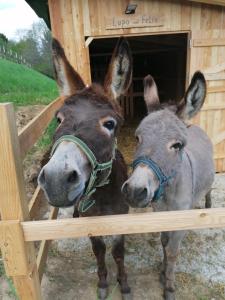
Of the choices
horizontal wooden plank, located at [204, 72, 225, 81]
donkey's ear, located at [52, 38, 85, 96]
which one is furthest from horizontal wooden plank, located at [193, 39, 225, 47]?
donkey's ear, located at [52, 38, 85, 96]

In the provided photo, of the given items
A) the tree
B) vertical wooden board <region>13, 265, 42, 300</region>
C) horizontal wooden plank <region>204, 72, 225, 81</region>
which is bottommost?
vertical wooden board <region>13, 265, 42, 300</region>

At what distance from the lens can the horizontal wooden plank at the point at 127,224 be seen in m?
1.56

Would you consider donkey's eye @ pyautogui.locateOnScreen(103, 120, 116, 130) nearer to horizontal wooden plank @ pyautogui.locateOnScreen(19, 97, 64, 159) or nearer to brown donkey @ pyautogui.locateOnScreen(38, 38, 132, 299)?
brown donkey @ pyautogui.locateOnScreen(38, 38, 132, 299)

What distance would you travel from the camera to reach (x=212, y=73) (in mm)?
4688

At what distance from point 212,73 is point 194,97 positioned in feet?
9.87

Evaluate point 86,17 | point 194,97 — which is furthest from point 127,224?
point 86,17

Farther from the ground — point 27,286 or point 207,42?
point 207,42

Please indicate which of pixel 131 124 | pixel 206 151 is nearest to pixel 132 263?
pixel 206 151

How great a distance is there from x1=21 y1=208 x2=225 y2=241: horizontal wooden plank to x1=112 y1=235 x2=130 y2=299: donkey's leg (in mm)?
1073

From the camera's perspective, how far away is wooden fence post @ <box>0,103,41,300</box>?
4.79 feet

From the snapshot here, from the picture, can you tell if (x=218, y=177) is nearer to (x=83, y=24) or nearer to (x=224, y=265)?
(x=224, y=265)

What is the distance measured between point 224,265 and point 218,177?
8.00ft

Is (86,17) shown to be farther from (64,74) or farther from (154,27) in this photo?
(64,74)

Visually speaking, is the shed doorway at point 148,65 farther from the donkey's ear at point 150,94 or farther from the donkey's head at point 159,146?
the donkey's head at point 159,146
